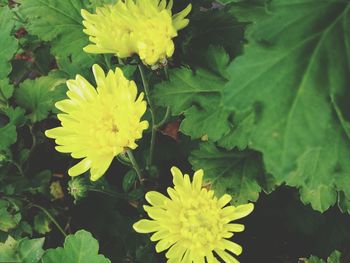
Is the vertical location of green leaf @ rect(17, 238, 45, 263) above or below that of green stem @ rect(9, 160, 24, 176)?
above

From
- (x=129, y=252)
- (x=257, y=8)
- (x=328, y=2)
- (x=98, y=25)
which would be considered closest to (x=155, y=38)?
(x=98, y=25)

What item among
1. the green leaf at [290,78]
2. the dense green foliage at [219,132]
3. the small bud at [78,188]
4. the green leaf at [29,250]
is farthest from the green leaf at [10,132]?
the green leaf at [290,78]

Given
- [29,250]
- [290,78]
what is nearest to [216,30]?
[290,78]

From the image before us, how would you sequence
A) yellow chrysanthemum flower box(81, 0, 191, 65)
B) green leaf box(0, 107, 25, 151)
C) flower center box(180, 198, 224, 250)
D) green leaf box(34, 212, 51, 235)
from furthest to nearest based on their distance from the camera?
green leaf box(34, 212, 51, 235)
green leaf box(0, 107, 25, 151)
flower center box(180, 198, 224, 250)
yellow chrysanthemum flower box(81, 0, 191, 65)

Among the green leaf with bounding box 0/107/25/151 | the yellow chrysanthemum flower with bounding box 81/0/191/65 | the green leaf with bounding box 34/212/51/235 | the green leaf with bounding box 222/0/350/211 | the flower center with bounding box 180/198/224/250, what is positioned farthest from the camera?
the green leaf with bounding box 34/212/51/235

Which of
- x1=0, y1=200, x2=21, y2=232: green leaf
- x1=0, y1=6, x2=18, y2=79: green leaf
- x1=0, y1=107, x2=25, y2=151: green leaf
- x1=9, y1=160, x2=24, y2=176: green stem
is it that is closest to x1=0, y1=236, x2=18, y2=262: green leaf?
x1=0, y1=200, x2=21, y2=232: green leaf

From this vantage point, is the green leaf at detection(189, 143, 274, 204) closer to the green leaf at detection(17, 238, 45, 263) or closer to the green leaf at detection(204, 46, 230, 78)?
the green leaf at detection(204, 46, 230, 78)

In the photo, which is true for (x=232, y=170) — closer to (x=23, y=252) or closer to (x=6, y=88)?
(x=23, y=252)
